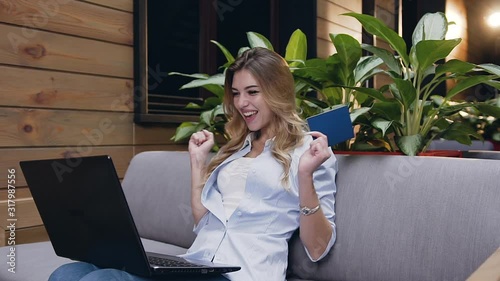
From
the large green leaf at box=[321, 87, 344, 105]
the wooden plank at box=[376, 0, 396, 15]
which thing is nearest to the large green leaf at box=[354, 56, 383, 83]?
the large green leaf at box=[321, 87, 344, 105]

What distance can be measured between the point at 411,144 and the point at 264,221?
1.57 feet

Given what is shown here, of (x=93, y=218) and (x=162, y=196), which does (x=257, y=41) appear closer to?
(x=162, y=196)

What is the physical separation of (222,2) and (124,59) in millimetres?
897

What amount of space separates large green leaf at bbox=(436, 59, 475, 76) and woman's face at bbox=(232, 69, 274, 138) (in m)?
0.51

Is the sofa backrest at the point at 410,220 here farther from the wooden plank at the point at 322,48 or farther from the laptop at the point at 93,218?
the wooden plank at the point at 322,48

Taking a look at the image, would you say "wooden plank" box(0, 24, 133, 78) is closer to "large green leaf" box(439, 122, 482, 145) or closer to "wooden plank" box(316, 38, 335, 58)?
"large green leaf" box(439, 122, 482, 145)

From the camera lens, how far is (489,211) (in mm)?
1274

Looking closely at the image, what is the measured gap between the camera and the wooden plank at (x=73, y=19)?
2162 mm

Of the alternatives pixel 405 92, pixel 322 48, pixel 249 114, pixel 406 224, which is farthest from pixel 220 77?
pixel 322 48

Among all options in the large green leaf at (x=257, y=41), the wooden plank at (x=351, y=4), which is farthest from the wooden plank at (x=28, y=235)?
the wooden plank at (x=351, y=4)

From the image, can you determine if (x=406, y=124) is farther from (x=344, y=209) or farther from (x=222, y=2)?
(x=222, y=2)

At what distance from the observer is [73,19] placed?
7.73ft

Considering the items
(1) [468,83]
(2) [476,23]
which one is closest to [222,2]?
(1) [468,83]

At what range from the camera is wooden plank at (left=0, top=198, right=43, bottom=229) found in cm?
214
